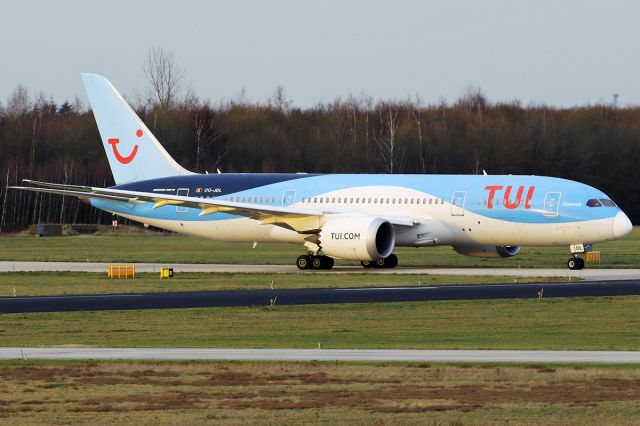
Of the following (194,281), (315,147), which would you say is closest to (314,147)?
(315,147)

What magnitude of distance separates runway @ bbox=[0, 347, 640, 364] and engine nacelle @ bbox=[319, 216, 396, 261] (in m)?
24.7

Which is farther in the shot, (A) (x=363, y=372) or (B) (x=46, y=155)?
(B) (x=46, y=155)

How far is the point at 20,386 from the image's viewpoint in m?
20.4

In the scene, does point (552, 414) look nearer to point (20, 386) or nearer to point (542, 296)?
point (20, 386)

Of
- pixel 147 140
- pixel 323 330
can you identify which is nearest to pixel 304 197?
pixel 147 140

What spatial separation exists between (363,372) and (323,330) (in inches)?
319

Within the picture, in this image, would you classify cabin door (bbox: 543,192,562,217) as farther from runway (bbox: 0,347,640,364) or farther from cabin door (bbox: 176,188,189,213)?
runway (bbox: 0,347,640,364)

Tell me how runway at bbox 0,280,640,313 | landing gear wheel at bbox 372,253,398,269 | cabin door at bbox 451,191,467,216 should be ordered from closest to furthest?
runway at bbox 0,280,640,313 < cabin door at bbox 451,191,467,216 < landing gear wheel at bbox 372,253,398,269

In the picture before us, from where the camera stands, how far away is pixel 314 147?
110 m

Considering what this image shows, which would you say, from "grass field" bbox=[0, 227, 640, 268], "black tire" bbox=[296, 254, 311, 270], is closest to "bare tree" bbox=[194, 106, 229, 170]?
"grass field" bbox=[0, 227, 640, 268]

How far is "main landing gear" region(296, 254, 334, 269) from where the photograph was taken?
173 feet

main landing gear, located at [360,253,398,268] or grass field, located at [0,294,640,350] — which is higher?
main landing gear, located at [360,253,398,268]

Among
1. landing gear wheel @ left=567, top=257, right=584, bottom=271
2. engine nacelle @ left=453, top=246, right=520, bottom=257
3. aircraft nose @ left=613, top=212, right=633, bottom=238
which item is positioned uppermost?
aircraft nose @ left=613, top=212, right=633, bottom=238

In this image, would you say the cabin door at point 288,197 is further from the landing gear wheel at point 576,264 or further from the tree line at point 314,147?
the tree line at point 314,147
